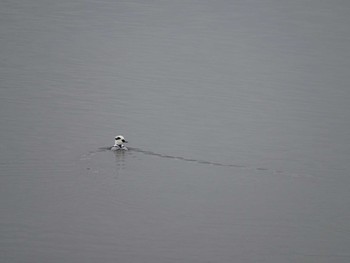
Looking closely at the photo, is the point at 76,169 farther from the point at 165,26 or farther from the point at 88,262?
the point at 165,26

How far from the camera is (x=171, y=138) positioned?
19031 millimetres

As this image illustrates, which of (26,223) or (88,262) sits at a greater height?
(26,223)

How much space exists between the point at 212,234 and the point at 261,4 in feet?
90.5

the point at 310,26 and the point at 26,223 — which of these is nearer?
the point at 26,223

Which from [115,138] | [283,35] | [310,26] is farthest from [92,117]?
[310,26]

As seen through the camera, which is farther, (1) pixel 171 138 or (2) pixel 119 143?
(1) pixel 171 138

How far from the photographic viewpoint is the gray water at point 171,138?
43.7ft

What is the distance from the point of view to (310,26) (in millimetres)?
33656

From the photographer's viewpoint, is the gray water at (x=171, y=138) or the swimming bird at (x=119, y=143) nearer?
the gray water at (x=171, y=138)

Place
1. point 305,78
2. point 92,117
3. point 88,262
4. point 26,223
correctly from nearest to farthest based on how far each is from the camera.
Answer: point 88,262
point 26,223
point 92,117
point 305,78

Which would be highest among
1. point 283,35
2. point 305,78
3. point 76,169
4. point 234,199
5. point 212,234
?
point 283,35

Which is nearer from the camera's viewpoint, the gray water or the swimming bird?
the gray water

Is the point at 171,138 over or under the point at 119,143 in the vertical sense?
over

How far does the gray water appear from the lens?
13.3 metres
